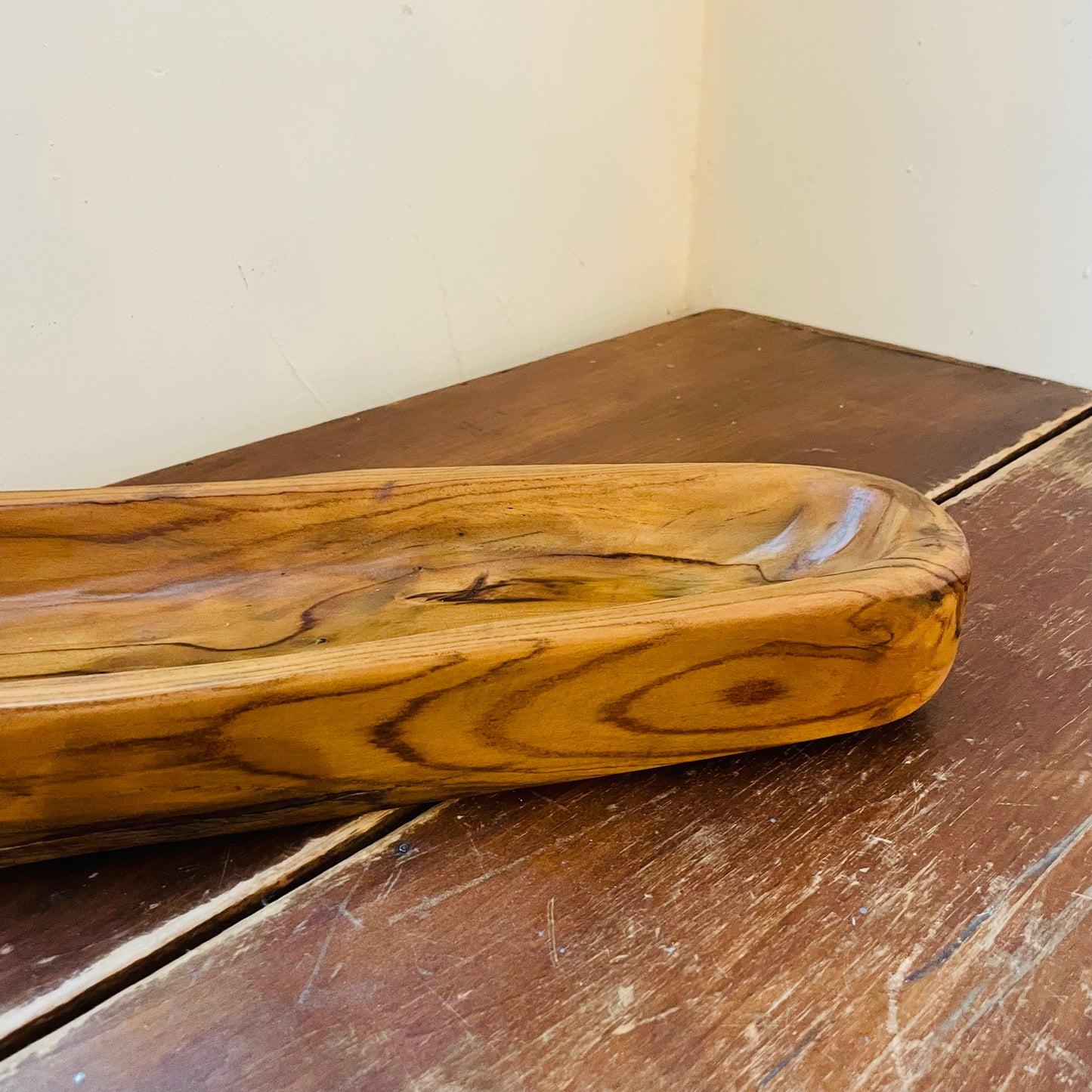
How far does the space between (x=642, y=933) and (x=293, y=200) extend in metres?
0.70

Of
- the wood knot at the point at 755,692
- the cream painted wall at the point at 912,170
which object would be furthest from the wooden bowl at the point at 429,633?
the cream painted wall at the point at 912,170

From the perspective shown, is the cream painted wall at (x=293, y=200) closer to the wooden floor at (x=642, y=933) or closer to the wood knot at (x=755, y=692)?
the wooden floor at (x=642, y=933)

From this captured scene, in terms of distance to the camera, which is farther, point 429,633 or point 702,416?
point 702,416

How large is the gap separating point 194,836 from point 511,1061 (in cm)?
16

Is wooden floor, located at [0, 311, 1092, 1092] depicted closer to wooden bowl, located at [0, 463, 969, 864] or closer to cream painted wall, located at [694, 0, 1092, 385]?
wooden bowl, located at [0, 463, 969, 864]

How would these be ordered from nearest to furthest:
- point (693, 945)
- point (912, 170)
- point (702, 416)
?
point (693, 945), point (702, 416), point (912, 170)

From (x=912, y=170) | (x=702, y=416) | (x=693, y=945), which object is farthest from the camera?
(x=912, y=170)

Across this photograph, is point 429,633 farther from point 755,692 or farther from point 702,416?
point 702,416

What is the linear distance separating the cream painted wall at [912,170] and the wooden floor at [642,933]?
54 cm

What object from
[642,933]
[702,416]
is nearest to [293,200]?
[702,416]

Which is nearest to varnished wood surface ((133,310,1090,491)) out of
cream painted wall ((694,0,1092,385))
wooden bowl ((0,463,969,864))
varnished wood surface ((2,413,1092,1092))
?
cream painted wall ((694,0,1092,385))

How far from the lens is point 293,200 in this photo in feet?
2.74

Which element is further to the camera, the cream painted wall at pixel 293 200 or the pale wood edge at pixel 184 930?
the cream painted wall at pixel 293 200

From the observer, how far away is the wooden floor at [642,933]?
31cm
